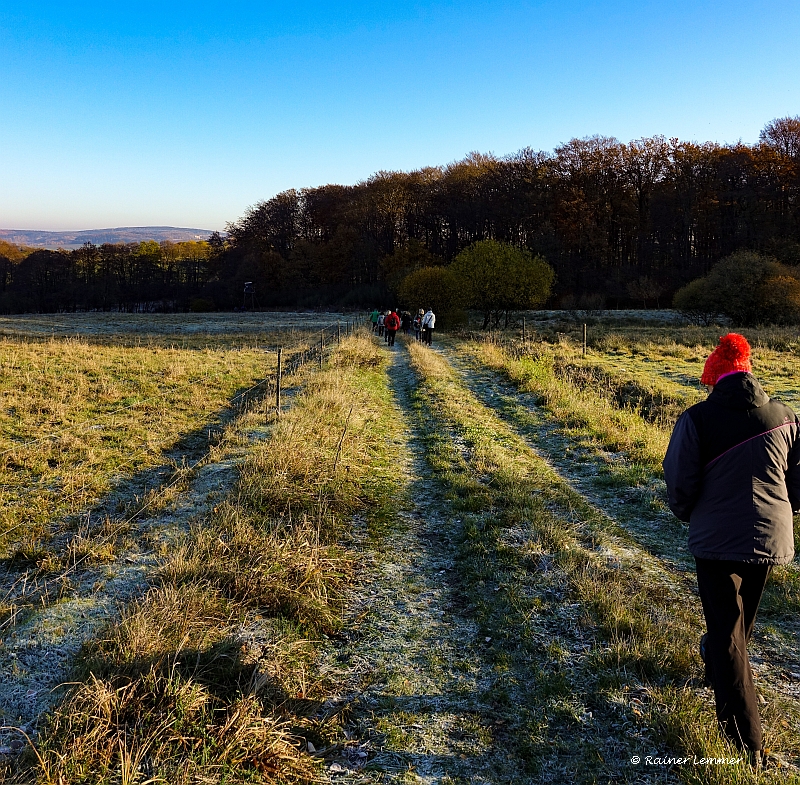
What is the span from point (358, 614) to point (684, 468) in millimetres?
2767

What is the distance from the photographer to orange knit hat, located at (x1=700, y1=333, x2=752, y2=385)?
10.4 feet

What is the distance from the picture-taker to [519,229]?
6334 centimetres

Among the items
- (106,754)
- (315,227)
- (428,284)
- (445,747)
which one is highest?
(315,227)

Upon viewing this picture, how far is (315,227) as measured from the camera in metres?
80.6

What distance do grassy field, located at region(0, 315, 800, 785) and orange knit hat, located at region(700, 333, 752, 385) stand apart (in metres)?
1.93

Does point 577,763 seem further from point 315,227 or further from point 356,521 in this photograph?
point 315,227

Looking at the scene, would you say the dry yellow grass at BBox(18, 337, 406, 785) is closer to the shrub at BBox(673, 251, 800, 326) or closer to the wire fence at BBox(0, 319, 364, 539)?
the wire fence at BBox(0, 319, 364, 539)

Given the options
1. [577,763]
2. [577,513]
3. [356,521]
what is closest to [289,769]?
[577,763]

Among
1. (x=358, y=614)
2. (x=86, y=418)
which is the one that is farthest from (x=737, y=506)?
(x=86, y=418)

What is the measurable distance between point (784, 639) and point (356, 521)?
410 cm

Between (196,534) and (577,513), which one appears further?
(577,513)

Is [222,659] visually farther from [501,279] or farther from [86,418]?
[501,279]

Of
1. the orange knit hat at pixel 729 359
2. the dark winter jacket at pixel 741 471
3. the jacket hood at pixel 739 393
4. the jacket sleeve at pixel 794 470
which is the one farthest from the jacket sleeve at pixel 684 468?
the jacket sleeve at pixel 794 470

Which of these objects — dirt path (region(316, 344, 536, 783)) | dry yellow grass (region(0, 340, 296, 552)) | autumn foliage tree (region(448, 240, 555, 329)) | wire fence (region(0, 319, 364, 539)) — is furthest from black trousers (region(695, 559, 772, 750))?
autumn foliage tree (region(448, 240, 555, 329))
